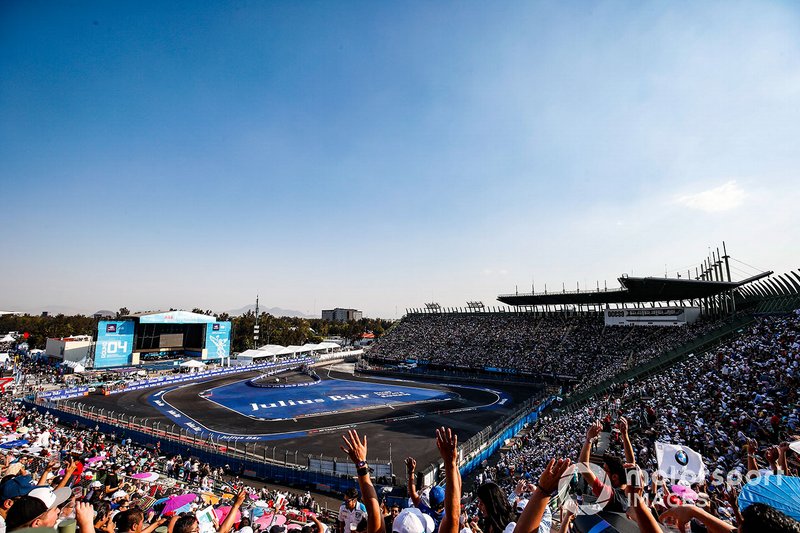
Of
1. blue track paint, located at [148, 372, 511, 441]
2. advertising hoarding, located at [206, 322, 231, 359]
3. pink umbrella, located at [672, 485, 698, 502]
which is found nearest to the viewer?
pink umbrella, located at [672, 485, 698, 502]

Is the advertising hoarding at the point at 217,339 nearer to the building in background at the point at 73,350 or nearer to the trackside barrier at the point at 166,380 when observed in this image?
the trackside barrier at the point at 166,380

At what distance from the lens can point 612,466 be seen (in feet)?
11.4

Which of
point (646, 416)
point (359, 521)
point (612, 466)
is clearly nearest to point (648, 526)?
point (612, 466)

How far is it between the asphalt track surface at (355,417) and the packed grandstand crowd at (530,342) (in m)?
7.47

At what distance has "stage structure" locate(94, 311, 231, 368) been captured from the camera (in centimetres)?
4856

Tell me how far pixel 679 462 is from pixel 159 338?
2569 inches

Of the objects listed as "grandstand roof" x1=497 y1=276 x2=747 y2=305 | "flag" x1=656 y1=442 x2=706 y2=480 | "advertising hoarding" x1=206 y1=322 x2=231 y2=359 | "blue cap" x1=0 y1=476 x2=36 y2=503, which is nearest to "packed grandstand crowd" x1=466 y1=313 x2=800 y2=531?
"flag" x1=656 y1=442 x2=706 y2=480

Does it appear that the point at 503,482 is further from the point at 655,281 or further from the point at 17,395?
the point at 17,395

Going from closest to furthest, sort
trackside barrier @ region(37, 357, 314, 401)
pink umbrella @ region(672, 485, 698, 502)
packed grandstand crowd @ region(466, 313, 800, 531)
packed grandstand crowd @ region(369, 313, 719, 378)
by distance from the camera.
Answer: pink umbrella @ region(672, 485, 698, 502) < packed grandstand crowd @ region(466, 313, 800, 531) < trackside barrier @ region(37, 357, 314, 401) < packed grandstand crowd @ region(369, 313, 719, 378)

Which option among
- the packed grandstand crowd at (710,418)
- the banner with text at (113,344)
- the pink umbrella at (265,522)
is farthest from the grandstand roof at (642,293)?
the banner with text at (113,344)

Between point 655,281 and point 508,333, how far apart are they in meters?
24.3

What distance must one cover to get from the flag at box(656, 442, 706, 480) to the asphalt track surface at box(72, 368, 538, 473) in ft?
46.8

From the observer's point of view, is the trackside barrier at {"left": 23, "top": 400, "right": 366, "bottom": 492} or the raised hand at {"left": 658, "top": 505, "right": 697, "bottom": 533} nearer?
the raised hand at {"left": 658, "top": 505, "right": 697, "bottom": 533}

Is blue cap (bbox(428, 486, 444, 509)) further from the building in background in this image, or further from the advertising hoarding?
the advertising hoarding
